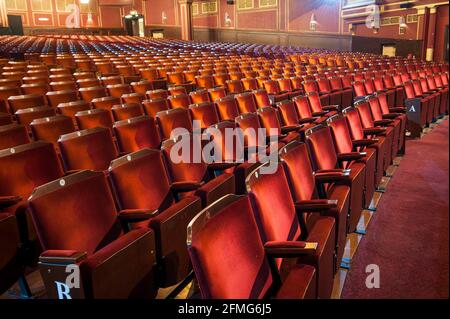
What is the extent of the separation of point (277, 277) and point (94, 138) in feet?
1.81

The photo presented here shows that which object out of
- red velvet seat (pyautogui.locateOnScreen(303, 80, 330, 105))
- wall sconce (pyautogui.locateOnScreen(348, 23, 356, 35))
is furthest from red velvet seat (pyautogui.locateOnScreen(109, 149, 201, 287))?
wall sconce (pyautogui.locateOnScreen(348, 23, 356, 35))

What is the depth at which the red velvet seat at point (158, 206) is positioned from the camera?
0.63 m

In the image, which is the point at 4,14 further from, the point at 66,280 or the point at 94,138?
→ the point at 66,280

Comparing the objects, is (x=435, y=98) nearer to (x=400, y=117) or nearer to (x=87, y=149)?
(x=400, y=117)

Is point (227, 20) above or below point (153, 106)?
above

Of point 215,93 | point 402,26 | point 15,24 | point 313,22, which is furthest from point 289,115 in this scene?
point 15,24

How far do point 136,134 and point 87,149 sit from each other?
160 mm

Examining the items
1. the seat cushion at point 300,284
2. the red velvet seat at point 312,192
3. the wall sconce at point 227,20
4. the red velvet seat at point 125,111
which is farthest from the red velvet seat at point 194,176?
the wall sconce at point 227,20

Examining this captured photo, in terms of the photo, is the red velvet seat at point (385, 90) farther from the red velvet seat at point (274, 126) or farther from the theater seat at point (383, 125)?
the red velvet seat at point (274, 126)

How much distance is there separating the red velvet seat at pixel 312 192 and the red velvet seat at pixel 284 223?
1.0 inches

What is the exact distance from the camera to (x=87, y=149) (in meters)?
0.89
